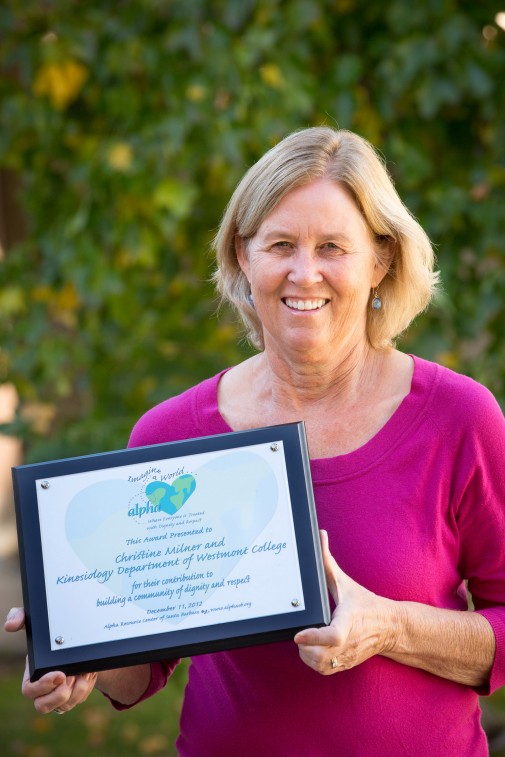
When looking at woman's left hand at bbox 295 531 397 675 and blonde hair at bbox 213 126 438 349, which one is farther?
blonde hair at bbox 213 126 438 349

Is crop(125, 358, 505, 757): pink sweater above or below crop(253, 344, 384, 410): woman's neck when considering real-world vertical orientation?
below

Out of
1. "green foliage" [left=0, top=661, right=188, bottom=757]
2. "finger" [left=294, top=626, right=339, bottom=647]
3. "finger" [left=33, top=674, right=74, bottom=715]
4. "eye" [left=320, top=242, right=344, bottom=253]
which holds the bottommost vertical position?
"green foliage" [left=0, top=661, right=188, bottom=757]

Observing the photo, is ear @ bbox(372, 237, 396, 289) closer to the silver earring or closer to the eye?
the silver earring

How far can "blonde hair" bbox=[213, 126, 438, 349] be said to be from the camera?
1880 mm

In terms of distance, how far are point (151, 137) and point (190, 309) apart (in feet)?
2.07

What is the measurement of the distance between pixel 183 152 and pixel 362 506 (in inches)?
79.5

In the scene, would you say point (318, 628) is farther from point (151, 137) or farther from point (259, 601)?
point (151, 137)

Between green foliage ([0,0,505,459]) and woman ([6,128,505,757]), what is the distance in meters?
1.54

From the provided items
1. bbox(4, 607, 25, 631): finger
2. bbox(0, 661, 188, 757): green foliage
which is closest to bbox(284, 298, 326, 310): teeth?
bbox(4, 607, 25, 631): finger

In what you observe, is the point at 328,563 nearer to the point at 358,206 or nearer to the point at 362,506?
the point at 362,506

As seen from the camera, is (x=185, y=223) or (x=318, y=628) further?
(x=185, y=223)

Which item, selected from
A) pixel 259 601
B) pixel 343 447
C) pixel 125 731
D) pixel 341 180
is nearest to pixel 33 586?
pixel 259 601

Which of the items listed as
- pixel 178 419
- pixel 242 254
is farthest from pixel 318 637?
pixel 242 254

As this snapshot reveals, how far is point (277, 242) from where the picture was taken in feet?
6.20
